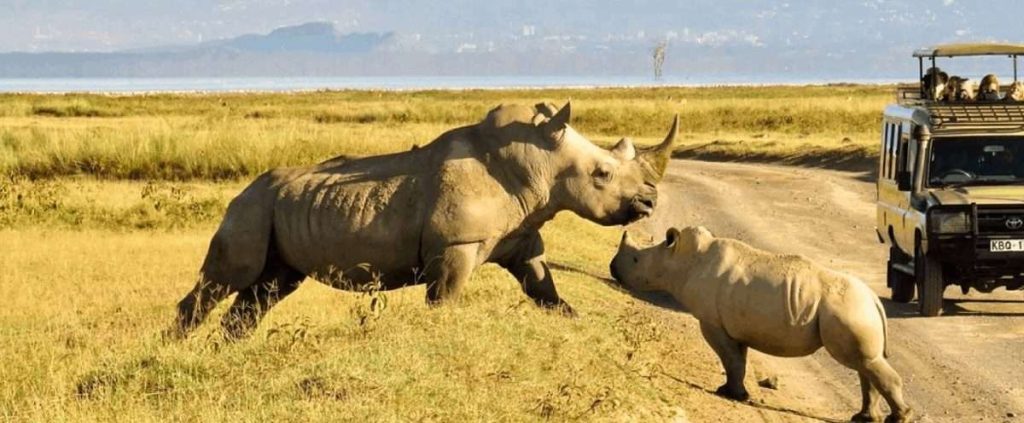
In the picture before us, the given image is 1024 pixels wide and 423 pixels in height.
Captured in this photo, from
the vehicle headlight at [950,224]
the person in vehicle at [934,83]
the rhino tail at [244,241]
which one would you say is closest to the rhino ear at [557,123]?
the rhino tail at [244,241]

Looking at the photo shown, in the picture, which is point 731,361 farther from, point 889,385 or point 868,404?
point 889,385

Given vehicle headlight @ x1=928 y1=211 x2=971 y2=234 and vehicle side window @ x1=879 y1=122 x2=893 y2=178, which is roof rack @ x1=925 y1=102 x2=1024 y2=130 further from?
vehicle side window @ x1=879 y1=122 x2=893 y2=178

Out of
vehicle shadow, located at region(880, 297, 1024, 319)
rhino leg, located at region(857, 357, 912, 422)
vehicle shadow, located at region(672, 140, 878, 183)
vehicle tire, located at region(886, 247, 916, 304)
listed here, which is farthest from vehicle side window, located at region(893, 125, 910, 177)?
vehicle shadow, located at region(672, 140, 878, 183)

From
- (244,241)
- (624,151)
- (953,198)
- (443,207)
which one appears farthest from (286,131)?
(443,207)

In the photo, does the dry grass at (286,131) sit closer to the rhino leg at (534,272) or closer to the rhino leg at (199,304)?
the rhino leg at (199,304)

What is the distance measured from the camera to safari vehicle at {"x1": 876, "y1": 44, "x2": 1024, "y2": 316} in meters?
16.1

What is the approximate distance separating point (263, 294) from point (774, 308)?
3.93m

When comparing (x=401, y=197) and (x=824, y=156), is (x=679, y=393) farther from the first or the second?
(x=824, y=156)

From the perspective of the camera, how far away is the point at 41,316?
14.6 metres

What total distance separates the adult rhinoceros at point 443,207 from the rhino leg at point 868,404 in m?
2.19

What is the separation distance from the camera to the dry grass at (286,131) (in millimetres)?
30219

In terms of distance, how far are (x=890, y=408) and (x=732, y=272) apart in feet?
4.30

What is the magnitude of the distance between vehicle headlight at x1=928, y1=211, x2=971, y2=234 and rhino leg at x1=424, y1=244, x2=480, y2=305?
19.1 feet

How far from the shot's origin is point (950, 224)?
1614 cm
